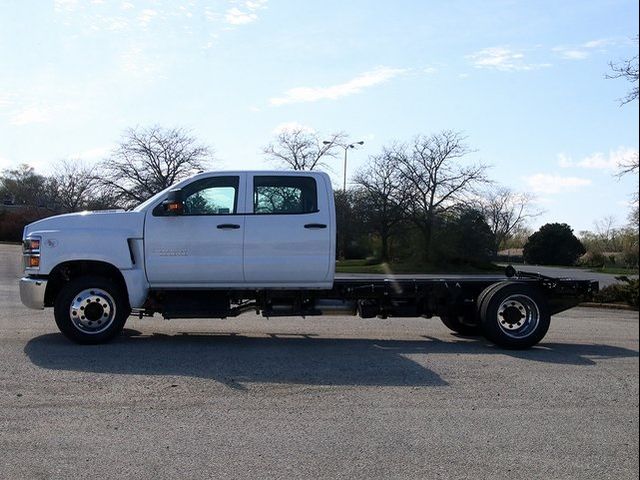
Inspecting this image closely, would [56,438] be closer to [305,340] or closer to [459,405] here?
[459,405]

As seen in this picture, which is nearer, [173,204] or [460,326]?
[173,204]

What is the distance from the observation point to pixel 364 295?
9.09 meters

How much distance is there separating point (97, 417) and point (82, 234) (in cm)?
373

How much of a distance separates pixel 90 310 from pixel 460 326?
570 centimetres

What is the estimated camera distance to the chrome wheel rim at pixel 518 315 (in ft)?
28.9

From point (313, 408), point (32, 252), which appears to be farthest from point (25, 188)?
point (313, 408)

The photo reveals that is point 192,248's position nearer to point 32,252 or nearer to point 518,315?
point 32,252

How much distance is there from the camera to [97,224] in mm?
8461

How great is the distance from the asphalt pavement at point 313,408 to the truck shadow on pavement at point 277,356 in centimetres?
3

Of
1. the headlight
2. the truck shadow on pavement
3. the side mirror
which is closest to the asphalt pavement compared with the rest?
the truck shadow on pavement

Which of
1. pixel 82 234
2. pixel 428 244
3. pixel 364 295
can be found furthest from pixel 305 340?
pixel 428 244

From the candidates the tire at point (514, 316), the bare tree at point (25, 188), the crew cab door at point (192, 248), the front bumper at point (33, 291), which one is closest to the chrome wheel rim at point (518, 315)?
the tire at point (514, 316)

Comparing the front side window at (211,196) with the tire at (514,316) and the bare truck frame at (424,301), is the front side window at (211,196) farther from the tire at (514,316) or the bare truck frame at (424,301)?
the tire at (514,316)

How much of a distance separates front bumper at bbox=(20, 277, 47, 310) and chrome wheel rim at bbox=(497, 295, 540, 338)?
636 cm
